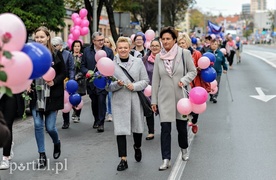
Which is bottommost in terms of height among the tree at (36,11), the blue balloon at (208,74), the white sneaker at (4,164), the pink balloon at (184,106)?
the white sneaker at (4,164)

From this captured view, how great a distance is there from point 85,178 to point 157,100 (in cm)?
138

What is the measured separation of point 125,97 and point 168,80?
1.96 feet

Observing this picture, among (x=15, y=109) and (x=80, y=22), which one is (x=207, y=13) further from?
(x=15, y=109)

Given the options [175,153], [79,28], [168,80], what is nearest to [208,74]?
[175,153]

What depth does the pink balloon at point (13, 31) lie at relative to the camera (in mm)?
3594

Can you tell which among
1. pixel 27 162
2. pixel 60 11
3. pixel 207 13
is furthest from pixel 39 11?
pixel 207 13

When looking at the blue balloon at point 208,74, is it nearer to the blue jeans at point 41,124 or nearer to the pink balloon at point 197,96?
the pink balloon at point 197,96

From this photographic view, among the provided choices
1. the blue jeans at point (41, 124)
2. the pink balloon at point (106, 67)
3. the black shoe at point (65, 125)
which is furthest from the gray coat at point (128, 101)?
the black shoe at point (65, 125)

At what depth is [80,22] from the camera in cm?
1652

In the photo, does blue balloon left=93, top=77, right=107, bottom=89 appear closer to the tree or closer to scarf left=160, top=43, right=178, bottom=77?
scarf left=160, top=43, right=178, bottom=77

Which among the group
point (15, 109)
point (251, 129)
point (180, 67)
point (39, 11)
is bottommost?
point (251, 129)

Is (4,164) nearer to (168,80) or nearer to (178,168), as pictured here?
(178,168)

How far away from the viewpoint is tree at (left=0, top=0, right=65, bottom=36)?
25.3 metres

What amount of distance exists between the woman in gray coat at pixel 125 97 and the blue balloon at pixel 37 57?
2.68 meters
